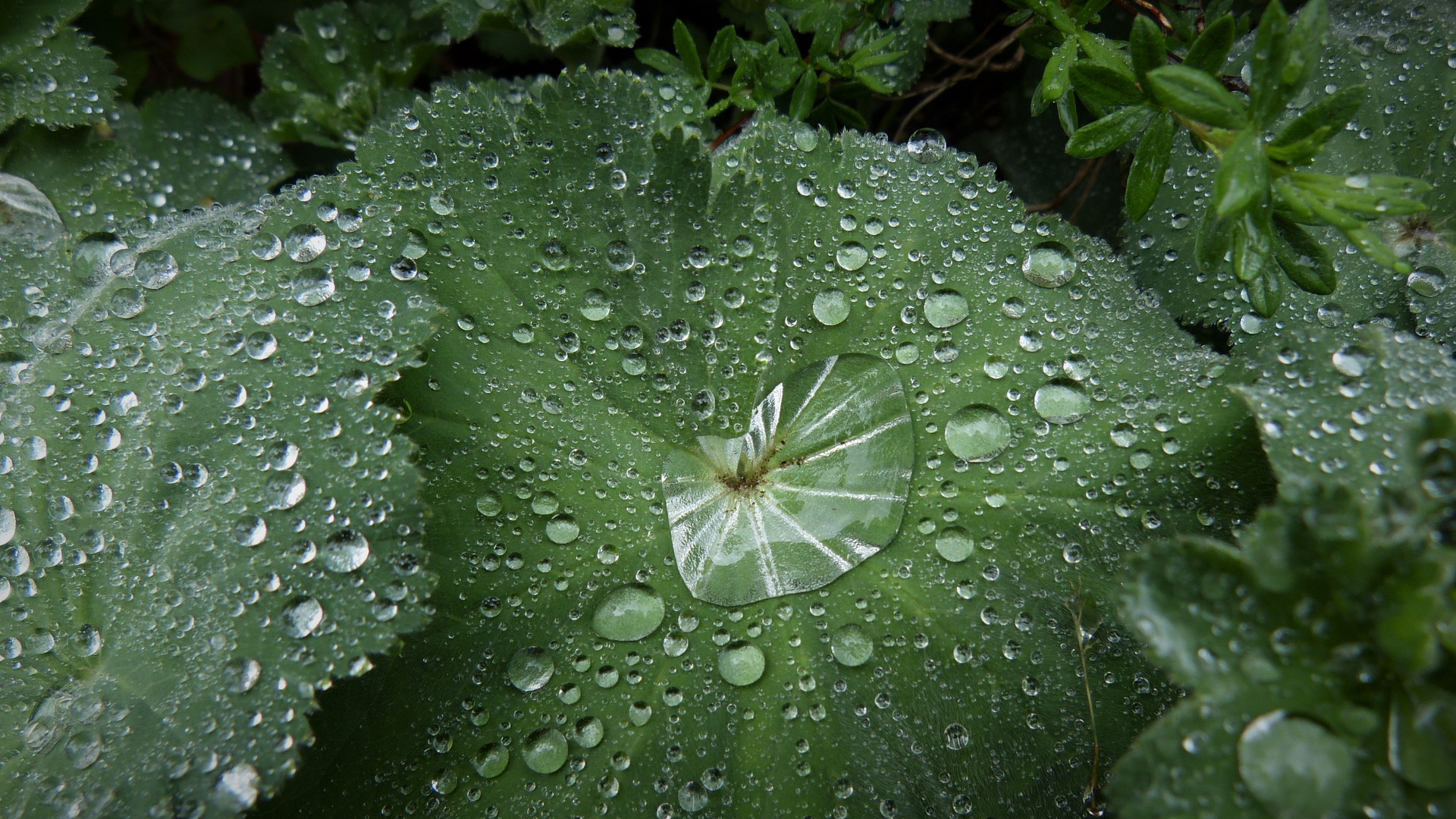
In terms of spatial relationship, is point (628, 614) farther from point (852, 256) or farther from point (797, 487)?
point (852, 256)

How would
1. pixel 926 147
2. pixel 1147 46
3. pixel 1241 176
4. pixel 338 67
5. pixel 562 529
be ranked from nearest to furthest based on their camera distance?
pixel 1241 176
pixel 1147 46
pixel 562 529
pixel 926 147
pixel 338 67

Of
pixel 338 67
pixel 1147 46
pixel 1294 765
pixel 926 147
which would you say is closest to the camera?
pixel 1294 765

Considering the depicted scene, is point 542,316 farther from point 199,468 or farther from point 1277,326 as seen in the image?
point 1277,326

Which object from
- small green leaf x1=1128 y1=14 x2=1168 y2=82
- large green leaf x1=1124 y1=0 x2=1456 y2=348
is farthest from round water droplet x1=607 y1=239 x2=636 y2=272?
large green leaf x1=1124 y1=0 x2=1456 y2=348

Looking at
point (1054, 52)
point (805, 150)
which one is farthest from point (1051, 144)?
point (805, 150)


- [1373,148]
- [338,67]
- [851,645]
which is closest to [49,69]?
[338,67]

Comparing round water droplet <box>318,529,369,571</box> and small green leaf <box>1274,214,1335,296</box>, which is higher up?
small green leaf <box>1274,214,1335,296</box>

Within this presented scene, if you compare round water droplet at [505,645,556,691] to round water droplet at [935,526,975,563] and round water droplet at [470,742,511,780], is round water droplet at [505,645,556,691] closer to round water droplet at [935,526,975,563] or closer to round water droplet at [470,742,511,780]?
round water droplet at [470,742,511,780]
